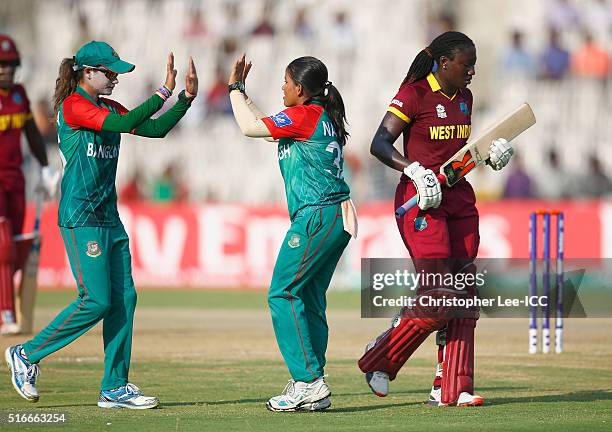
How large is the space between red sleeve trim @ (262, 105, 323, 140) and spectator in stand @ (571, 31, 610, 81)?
1680cm

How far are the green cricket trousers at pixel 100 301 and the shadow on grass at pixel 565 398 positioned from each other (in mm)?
2505

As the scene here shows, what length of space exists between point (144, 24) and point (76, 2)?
169cm

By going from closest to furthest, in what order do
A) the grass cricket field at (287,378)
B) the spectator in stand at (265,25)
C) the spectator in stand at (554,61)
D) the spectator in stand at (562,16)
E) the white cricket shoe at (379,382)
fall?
the grass cricket field at (287,378) → the white cricket shoe at (379,382) → the spectator in stand at (554,61) → the spectator in stand at (562,16) → the spectator in stand at (265,25)

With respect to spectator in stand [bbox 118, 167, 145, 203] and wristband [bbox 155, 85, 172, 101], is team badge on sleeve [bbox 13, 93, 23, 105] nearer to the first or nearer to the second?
wristband [bbox 155, 85, 172, 101]

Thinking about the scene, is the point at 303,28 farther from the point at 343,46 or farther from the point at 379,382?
the point at 379,382

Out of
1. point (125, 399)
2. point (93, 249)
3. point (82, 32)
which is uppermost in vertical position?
point (82, 32)

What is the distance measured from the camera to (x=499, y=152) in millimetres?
8570

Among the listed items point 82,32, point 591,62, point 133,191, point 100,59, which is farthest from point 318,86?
point 82,32

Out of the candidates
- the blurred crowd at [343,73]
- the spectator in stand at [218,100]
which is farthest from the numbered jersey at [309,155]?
the spectator in stand at [218,100]

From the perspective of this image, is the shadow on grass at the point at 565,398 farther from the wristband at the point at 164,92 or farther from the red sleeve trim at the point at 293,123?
the wristband at the point at 164,92

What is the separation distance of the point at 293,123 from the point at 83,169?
1.42 m

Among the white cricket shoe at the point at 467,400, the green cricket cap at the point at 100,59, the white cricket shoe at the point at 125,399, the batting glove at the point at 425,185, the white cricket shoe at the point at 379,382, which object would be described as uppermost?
the green cricket cap at the point at 100,59

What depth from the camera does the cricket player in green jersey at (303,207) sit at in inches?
328

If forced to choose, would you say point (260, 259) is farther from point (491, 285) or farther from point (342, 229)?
point (342, 229)
